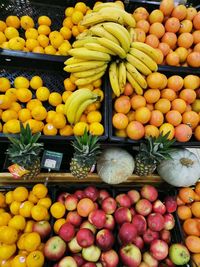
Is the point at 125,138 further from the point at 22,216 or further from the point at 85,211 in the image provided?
the point at 22,216

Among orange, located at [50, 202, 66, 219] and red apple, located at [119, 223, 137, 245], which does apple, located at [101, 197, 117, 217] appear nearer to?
red apple, located at [119, 223, 137, 245]

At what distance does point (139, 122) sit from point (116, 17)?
66 cm

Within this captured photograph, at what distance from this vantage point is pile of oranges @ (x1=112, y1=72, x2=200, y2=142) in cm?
143

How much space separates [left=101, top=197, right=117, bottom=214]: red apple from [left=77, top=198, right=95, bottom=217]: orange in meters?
0.07

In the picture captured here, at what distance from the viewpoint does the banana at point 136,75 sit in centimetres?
142

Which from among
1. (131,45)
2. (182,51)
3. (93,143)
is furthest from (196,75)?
(93,143)

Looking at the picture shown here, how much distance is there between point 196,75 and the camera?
1.65 metres

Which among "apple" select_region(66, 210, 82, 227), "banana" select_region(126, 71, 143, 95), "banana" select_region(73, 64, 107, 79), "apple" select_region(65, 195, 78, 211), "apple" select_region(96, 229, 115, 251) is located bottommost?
"apple" select_region(96, 229, 115, 251)

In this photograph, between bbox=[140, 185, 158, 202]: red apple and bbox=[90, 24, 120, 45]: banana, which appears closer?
bbox=[90, 24, 120, 45]: banana

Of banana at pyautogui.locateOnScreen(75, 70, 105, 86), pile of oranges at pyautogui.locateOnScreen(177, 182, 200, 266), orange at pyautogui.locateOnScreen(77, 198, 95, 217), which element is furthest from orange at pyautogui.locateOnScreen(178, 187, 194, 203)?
banana at pyautogui.locateOnScreen(75, 70, 105, 86)

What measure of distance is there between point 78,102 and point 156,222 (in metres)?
0.86

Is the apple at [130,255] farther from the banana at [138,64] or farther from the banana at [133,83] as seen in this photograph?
the banana at [138,64]

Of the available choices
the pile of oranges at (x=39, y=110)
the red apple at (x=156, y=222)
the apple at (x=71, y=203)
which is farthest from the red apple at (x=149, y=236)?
the pile of oranges at (x=39, y=110)

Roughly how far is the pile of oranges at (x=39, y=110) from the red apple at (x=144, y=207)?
1.76 feet
